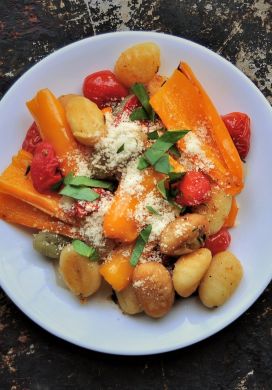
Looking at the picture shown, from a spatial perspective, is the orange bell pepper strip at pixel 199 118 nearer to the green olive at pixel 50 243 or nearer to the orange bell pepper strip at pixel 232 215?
the orange bell pepper strip at pixel 232 215

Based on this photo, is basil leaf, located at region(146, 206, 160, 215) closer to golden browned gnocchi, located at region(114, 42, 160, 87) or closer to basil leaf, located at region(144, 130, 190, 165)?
basil leaf, located at region(144, 130, 190, 165)

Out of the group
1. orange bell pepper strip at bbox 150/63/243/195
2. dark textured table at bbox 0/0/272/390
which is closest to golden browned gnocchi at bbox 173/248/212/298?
orange bell pepper strip at bbox 150/63/243/195

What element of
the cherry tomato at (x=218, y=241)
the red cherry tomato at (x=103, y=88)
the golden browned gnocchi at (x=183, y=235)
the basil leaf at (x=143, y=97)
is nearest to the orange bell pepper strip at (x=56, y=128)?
the red cherry tomato at (x=103, y=88)

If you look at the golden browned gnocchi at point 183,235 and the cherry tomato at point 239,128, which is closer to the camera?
the golden browned gnocchi at point 183,235

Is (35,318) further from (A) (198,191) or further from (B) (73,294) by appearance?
(A) (198,191)

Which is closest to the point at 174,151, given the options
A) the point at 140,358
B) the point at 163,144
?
the point at 163,144

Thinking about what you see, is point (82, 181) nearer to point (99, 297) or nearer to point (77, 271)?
point (77, 271)

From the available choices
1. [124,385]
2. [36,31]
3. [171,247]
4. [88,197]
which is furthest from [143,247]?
[36,31]
